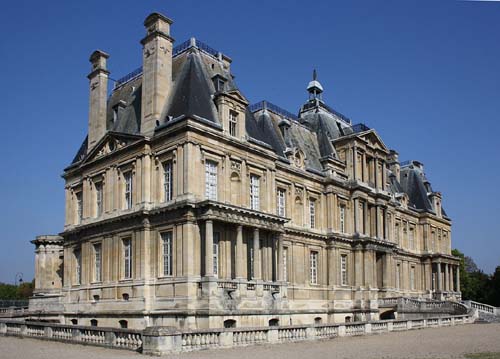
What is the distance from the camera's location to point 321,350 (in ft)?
65.5

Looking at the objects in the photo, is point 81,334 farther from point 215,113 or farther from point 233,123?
point 233,123

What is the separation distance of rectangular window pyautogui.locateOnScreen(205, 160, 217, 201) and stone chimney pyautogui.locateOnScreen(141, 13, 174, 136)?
12.3ft

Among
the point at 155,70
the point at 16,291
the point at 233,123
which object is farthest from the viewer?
the point at 16,291

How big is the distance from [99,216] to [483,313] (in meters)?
28.7

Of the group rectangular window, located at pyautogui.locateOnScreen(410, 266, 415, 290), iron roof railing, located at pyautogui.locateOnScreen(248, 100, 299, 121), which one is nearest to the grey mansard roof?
iron roof railing, located at pyautogui.locateOnScreen(248, 100, 299, 121)

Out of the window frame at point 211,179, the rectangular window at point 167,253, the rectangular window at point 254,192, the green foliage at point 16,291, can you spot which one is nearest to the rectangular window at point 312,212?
the rectangular window at point 254,192

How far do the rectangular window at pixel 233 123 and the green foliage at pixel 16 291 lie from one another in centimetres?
6650

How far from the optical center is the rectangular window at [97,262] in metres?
34.5

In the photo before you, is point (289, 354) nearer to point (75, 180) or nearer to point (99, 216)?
point (99, 216)

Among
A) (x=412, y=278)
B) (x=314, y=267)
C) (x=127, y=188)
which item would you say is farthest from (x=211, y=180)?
(x=412, y=278)

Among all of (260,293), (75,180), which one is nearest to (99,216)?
(75,180)

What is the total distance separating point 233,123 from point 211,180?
398cm

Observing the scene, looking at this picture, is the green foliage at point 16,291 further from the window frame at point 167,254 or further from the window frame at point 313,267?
the window frame at point 167,254

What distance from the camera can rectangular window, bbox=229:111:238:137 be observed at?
32.9 meters
